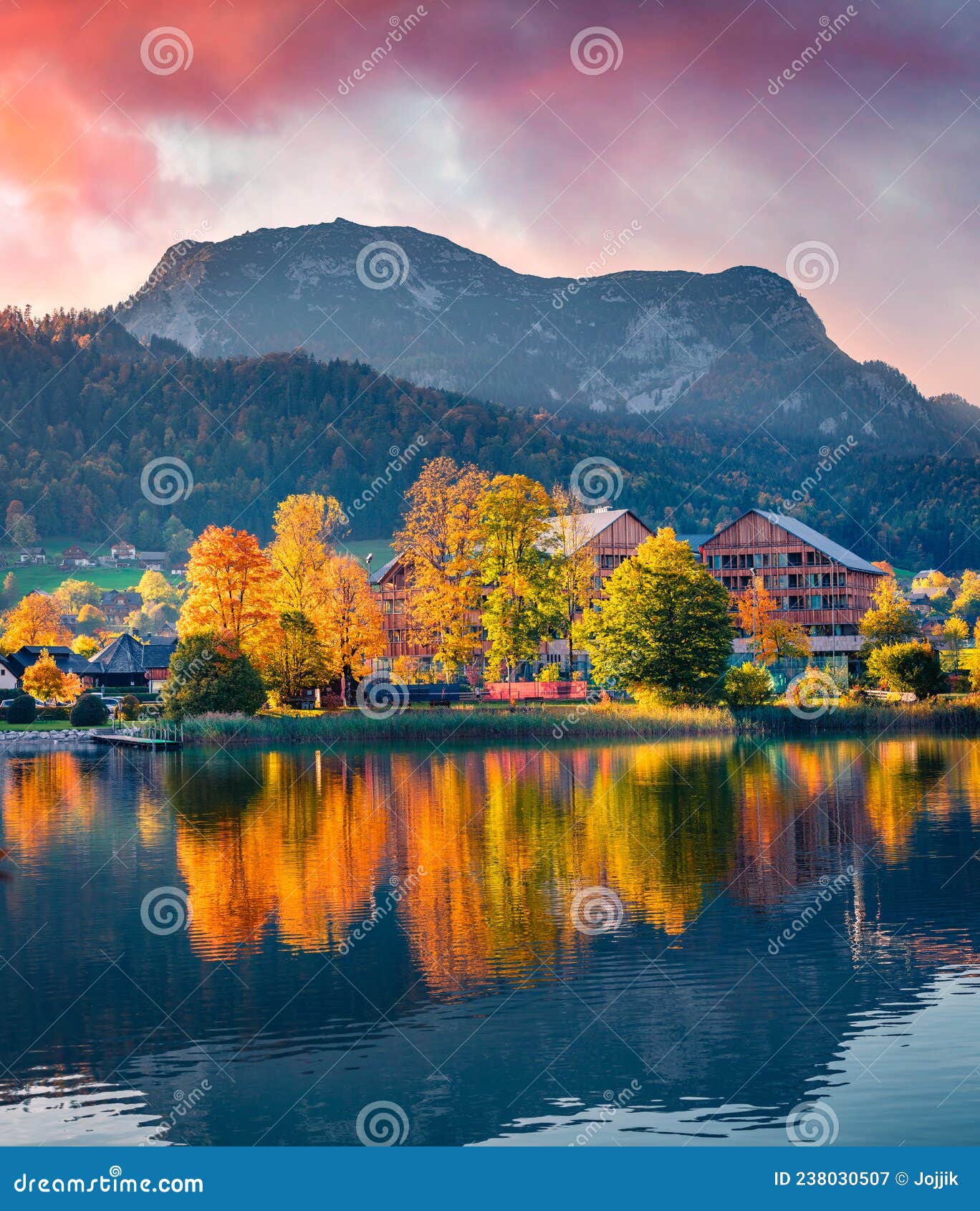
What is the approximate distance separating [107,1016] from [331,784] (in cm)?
3101

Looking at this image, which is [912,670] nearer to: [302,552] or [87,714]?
[302,552]

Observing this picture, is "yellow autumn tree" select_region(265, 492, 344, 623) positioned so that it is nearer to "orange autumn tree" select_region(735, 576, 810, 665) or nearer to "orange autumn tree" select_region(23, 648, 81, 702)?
"orange autumn tree" select_region(23, 648, 81, 702)

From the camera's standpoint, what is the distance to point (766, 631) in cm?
10700

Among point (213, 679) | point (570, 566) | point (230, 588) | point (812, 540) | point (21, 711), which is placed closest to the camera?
point (213, 679)

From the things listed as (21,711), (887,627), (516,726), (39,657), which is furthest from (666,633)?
(39,657)

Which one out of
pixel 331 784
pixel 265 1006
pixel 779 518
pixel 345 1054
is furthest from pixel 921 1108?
pixel 779 518

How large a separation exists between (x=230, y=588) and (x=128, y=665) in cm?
5278

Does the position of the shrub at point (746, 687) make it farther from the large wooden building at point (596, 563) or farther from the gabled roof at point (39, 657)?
the gabled roof at point (39, 657)

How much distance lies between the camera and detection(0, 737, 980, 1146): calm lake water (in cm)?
1552

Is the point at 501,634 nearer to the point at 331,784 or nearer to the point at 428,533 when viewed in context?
the point at 428,533

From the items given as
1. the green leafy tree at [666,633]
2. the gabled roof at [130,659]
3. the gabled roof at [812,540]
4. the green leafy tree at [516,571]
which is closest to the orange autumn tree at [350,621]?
the green leafy tree at [516,571]

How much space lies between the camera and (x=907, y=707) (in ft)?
263

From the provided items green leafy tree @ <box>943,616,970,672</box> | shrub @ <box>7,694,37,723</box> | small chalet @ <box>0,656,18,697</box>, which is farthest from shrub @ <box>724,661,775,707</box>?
small chalet @ <box>0,656,18,697</box>

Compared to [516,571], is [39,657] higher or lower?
lower
